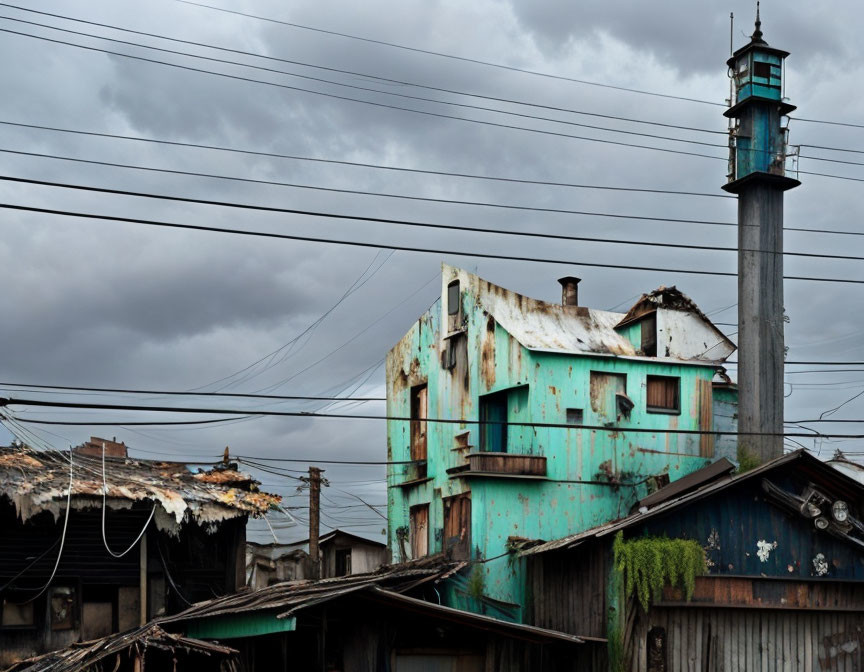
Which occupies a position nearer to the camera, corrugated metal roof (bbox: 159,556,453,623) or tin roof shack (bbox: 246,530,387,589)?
corrugated metal roof (bbox: 159,556,453,623)

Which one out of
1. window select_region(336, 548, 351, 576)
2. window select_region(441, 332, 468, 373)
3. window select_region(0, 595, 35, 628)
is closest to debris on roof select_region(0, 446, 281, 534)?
window select_region(0, 595, 35, 628)

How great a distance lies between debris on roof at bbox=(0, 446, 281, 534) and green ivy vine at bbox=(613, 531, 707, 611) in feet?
29.9

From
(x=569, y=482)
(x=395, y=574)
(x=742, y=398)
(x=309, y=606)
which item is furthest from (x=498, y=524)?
(x=309, y=606)

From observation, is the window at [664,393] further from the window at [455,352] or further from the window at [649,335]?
the window at [455,352]

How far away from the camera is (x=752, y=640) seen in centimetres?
2731

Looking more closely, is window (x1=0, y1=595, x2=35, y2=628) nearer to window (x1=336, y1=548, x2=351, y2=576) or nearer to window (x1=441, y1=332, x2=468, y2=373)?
window (x1=441, y1=332, x2=468, y2=373)

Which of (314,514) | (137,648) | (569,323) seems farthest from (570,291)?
(137,648)

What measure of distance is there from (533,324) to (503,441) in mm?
3798

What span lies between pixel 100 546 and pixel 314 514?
1353 centimetres

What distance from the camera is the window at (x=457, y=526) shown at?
3269 cm

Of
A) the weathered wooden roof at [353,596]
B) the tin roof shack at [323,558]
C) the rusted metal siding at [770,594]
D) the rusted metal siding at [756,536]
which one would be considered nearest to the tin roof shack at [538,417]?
the weathered wooden roof at [353,596]

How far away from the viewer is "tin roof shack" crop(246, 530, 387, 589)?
4519 cm

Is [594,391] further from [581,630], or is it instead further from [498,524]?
[581,630]

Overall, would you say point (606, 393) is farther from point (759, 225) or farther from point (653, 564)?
point (653, 564)
